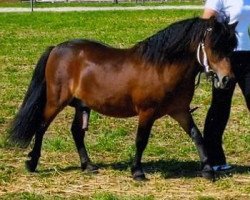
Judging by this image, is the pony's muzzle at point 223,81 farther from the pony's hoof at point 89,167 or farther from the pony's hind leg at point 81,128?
the pony's hoof at point 89,167

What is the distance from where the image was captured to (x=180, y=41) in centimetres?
708

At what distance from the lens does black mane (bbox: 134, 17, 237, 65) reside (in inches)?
272

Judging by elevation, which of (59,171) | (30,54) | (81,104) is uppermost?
(81,104)

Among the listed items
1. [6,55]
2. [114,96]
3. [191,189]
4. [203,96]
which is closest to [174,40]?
[114,96]

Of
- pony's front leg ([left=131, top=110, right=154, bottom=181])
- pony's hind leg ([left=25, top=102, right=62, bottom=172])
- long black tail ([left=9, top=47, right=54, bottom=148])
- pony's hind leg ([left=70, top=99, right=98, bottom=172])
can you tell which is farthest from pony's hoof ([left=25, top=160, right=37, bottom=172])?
pony's front leg ([left=131, top=110, right=154, bottom=181])

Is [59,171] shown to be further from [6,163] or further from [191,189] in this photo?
[191,189]

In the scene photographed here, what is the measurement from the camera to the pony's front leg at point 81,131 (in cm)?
778

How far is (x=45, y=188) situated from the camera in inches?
281

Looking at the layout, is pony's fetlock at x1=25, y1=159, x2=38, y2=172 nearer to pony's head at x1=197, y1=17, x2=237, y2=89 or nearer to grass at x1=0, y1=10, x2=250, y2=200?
grass at x1=0, y1=10, x2=250, y2=200

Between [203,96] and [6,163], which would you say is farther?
[203,96]

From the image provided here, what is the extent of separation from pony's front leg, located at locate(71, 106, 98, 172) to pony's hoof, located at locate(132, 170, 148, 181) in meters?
0.51

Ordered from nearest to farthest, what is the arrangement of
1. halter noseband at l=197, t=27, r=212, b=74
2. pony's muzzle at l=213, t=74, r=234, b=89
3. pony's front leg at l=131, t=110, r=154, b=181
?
pony's muzzle at l=213, t=74, r=234, b=89 < halter noseband at l=197, t=27, r=212, b=74 < pony's front leg at l=131, t=110, r=154, b=181

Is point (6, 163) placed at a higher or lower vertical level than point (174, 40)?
lower

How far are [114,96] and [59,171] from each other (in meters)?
0.98
